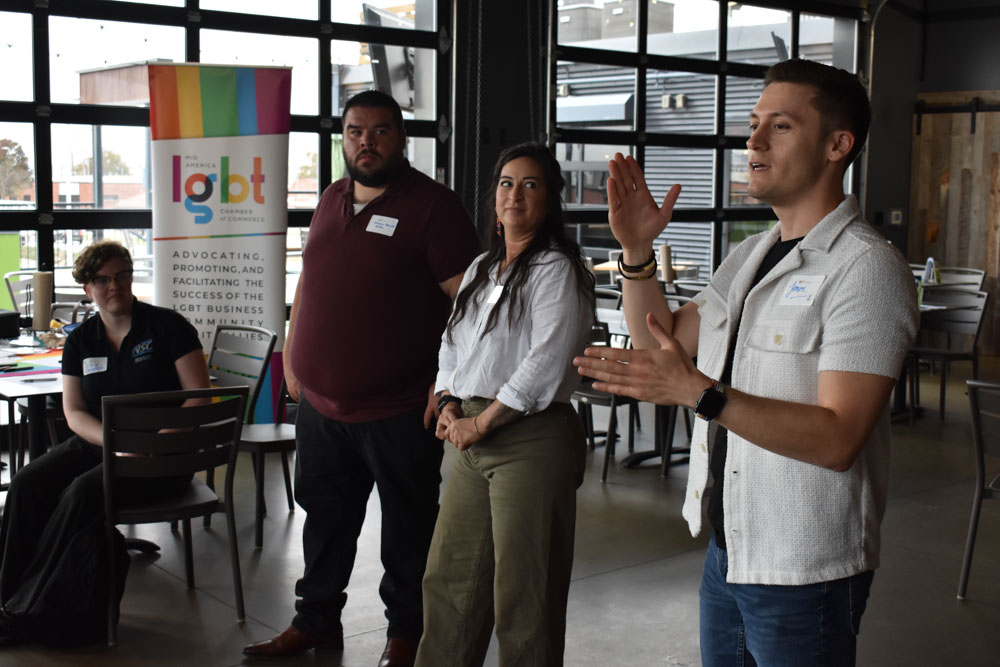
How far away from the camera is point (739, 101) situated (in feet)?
30.3

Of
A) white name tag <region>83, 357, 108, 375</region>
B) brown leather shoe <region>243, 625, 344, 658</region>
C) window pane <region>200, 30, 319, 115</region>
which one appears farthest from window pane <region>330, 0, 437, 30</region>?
brown leather shoe <region>243, 625, 344, 658</region>

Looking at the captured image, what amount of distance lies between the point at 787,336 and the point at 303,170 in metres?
5.63

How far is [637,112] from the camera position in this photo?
851 centimetres

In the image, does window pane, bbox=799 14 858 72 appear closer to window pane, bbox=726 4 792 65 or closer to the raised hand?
window pane, bbox=726 4 792 65

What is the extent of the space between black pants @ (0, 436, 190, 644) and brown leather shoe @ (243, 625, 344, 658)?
0.55 meters

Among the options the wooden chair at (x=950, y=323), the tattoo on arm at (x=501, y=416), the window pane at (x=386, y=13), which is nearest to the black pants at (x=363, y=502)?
the tattoo on arm at (x=501, y=416)

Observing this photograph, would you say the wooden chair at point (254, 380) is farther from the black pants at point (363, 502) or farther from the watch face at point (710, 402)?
the watch face at point (710, 402)

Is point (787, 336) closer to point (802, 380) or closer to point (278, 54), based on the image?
point (802, 380)

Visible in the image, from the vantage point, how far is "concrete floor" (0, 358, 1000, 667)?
10.9 ft

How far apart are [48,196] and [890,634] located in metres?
4.86

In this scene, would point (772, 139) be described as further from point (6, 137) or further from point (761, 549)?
point (6, 137)

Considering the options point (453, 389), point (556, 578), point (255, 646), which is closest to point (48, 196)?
point (255, 646)

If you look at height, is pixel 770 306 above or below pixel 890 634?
above

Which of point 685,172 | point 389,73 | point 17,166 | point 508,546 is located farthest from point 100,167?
point 685,172
